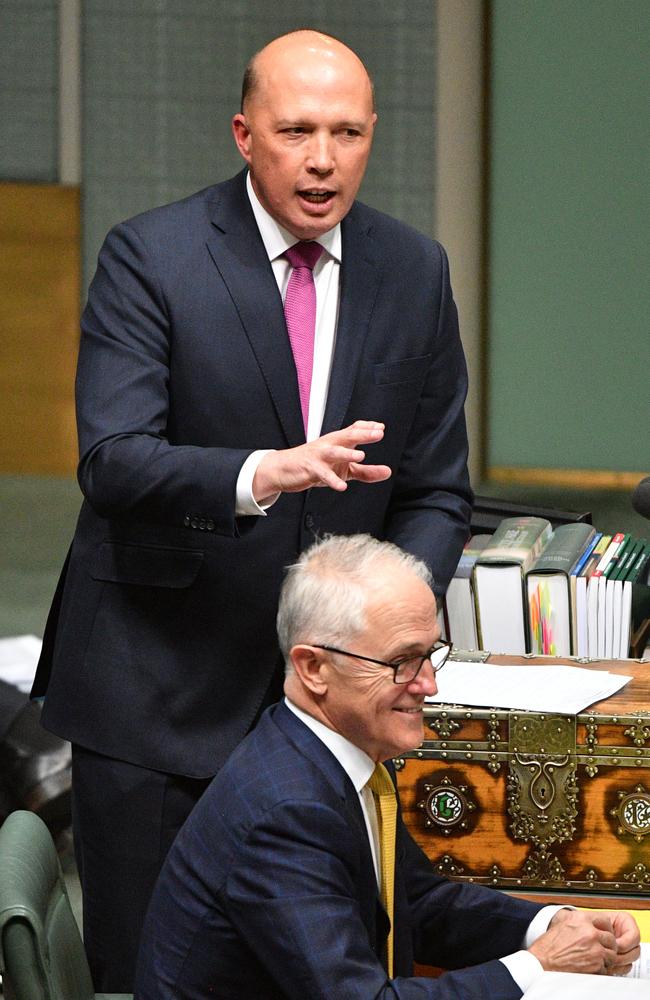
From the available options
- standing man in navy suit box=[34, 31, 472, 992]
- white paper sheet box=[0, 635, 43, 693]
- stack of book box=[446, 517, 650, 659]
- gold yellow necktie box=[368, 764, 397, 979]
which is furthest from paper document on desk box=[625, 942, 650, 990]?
white paper sheet box=[0, 635, 43, 693]

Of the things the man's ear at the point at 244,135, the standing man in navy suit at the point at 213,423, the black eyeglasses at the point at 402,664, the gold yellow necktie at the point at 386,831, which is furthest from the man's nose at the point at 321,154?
the gold yellow necktie at the point at 386,831

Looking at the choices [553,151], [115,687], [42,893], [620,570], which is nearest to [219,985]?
[42,893]

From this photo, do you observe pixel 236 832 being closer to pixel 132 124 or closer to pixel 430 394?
pixel 430 394

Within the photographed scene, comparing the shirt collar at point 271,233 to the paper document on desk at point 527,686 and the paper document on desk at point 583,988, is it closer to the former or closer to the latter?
the paper document on desk at point 527,686

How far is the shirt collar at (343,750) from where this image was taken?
1577 millimetres

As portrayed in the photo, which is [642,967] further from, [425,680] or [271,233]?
[271,233]

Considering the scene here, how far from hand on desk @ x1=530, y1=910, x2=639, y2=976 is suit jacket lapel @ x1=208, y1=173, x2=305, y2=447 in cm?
67

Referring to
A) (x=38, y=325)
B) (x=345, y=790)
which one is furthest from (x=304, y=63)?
(x=38, y=325)

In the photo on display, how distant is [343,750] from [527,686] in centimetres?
84

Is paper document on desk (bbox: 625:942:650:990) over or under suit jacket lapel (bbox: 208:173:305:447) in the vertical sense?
under

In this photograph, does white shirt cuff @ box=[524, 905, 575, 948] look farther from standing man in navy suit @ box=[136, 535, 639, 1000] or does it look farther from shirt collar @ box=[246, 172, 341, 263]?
shirt collar @ box=[246, 172, 341, 263]

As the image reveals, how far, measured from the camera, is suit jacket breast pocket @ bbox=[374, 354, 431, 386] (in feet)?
6.49

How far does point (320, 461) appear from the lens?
5.30ft

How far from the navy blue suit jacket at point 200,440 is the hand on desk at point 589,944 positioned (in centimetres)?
50
